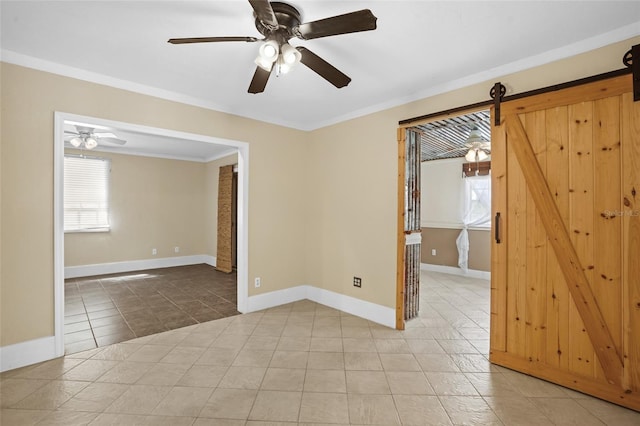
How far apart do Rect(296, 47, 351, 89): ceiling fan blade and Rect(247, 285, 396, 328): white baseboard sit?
2.52 metres

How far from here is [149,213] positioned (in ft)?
20.9

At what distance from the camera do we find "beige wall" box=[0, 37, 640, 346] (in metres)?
2.41

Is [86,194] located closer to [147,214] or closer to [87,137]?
[147,214]

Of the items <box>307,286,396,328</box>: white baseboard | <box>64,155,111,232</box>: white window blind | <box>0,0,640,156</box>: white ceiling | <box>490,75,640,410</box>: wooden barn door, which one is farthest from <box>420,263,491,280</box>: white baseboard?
<box>64,155,111,232</box>: white window blind

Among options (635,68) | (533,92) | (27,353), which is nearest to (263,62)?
(533,92)

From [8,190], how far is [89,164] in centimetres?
386

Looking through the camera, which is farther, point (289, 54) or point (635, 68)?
point (635, 68)

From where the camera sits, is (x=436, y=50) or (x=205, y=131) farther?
(x=205, y=131)

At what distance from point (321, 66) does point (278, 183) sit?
2284 millimetres

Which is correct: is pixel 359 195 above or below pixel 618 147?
below

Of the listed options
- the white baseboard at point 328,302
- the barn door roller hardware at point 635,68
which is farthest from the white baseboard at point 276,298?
the barn door roller hardware at point 635,68

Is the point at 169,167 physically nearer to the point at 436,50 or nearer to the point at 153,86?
the point at 153,86

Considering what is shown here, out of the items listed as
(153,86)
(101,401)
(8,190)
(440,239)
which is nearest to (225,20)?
(153,86)

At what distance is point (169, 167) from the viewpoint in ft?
21.8
